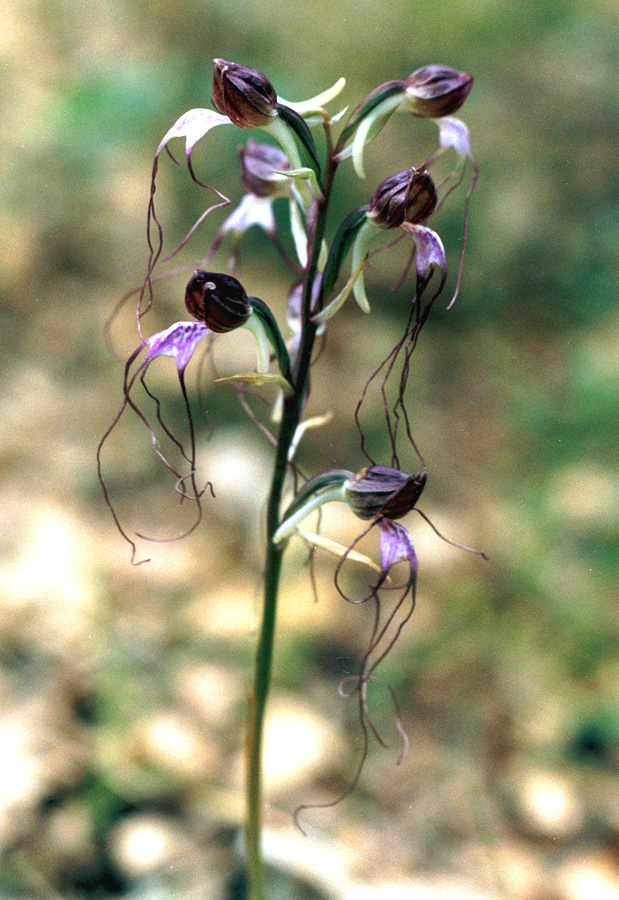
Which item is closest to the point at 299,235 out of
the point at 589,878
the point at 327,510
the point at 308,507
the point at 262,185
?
the point at 262,185

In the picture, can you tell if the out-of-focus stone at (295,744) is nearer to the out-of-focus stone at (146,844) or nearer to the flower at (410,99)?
the out-of-focus stone at (146,844)

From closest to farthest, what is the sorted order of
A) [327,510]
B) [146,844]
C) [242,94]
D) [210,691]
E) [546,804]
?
[242,94] < [146,844] < [546,804] < [210,691] < [327,510]

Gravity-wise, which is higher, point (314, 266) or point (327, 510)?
point (314, 266)

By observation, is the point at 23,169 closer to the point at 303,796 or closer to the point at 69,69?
the point at 69,69

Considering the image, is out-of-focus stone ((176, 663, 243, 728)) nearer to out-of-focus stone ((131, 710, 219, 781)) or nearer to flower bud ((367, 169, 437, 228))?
out-of-focus stone ((131, 710, 219, 781))

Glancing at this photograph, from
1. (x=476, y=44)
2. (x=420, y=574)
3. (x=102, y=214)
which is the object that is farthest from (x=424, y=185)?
(x=476, y=44)

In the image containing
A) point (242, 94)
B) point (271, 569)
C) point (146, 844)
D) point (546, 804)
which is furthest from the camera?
point (546, 804)

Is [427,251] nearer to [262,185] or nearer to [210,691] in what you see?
[262,185]

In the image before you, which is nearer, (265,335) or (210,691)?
(265,335)
